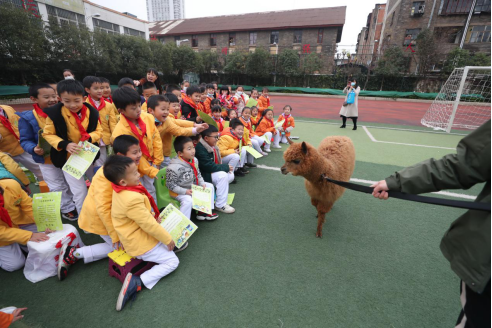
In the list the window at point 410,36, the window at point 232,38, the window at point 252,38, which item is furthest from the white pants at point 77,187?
the window at point 232,38

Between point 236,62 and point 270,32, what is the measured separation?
1041 centimetres

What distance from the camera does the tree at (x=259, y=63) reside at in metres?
28.2

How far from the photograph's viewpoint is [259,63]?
28594 mm

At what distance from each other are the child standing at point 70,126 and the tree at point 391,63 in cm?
2828

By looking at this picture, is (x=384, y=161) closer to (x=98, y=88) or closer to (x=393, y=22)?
(x=98, y=88)

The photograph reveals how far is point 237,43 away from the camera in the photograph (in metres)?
37.2

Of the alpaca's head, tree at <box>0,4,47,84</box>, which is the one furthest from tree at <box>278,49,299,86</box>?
the alpaca's head

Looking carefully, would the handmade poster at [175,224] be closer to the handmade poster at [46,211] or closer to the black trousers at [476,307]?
the handmade poster at [46,211]

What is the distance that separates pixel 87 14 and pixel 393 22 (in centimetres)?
3788

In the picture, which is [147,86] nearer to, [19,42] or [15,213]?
[15,213]

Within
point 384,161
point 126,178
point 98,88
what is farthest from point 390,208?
point 98,88

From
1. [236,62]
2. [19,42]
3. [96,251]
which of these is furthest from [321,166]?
[236,62]

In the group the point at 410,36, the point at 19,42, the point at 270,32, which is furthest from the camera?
the point at 270,32

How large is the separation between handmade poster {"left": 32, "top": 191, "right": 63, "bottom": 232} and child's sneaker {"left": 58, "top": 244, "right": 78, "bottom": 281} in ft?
0.93
